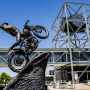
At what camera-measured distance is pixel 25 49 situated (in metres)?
11.3

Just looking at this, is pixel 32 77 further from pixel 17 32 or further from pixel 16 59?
pixel 17 32

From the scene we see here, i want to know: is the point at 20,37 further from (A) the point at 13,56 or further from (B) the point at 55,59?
(B) the point at 55,59

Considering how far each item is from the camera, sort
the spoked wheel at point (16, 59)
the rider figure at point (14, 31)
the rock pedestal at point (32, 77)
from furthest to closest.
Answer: the spoked wheel at point (16, 59)
the rider figure at point (14, 31)
the rock pedestal at point (32, 77)

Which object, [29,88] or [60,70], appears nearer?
[29,88]

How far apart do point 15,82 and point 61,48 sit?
4240cm

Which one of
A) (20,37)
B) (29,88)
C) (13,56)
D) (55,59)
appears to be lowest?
(29,88)

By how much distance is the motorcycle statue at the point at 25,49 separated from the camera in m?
11.2

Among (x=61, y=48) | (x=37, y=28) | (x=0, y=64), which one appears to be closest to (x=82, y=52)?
(x=61, y=48)

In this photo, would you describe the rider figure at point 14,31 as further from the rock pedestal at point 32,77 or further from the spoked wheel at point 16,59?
the rock pedestal at point 32,77

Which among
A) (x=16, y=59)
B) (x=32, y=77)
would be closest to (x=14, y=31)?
(x=16, y=59)

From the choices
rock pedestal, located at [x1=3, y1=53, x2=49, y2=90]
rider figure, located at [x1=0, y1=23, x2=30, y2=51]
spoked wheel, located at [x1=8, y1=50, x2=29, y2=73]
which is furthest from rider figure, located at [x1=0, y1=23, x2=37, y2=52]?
rock pedestal, located at [x1=3, y1=53, x2=49, y2=90]

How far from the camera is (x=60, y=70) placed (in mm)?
52750

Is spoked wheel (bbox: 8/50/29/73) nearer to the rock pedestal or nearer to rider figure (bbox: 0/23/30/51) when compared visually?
rider figure (bbox: 0/23/30/51)

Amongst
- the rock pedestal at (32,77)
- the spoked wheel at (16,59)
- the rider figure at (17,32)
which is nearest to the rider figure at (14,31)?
the rider figure at (17,32)
